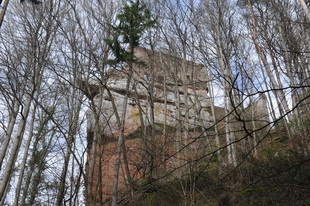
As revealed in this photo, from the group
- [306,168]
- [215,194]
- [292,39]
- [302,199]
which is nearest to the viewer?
[302,199]

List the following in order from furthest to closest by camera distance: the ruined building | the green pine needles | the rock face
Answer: the green pine needles → the rock face → the ruined building

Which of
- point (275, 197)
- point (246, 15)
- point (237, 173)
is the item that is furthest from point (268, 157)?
point (246, 15)

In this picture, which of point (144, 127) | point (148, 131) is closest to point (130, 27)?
point (148, 131)

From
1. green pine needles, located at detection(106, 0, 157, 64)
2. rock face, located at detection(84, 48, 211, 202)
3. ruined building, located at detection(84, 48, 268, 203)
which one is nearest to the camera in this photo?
ruined building, located at detection(84, 48, 268, 203)

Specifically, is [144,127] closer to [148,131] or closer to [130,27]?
[148,131]

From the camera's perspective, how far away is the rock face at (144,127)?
2.98 meters

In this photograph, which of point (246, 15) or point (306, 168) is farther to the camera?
point (246, 15)

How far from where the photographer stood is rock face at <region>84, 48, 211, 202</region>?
2977 millimetres

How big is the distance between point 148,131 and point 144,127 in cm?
216

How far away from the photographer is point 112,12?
6.48 m

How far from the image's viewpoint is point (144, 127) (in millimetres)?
9414

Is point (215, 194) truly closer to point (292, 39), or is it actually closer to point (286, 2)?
point (292, 39)

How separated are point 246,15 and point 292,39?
1992 mm

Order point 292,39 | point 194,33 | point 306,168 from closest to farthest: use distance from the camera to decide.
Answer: point 306,168
point 292,39
point 194,33
